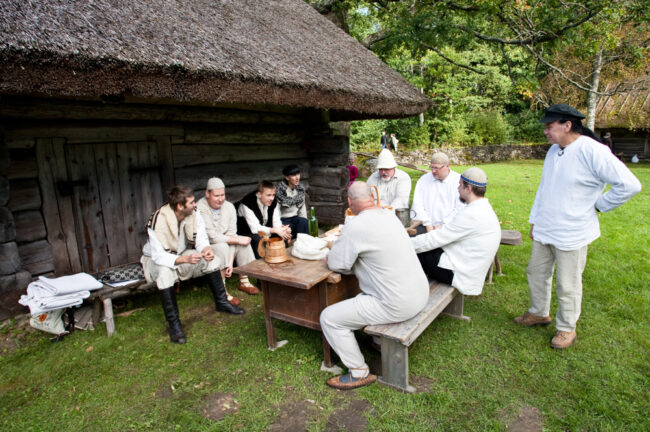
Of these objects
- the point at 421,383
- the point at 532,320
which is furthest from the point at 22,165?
the point at 532,320

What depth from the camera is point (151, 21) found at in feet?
12.2

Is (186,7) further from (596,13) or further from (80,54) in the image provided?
(596,13)

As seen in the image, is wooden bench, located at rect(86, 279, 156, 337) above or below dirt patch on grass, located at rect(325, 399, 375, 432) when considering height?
above

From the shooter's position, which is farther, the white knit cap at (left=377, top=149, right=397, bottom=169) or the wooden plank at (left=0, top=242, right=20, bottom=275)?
the white knit cap at (left=377, top=149, right=397, bottom=169)

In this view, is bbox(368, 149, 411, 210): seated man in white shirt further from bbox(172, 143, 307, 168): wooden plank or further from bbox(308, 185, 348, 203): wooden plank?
bbox(172, 143, 307, 168): wooden plank

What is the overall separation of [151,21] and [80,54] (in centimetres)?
111

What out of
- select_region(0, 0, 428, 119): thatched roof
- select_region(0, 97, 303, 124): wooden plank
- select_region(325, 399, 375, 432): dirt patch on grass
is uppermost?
select_region(0, 0, 428, 119): thatched roof

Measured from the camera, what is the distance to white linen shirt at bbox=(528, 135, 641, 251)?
2881 millimetres

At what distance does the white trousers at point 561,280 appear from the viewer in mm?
3123

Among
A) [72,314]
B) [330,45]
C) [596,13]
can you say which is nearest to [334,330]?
[72,314]

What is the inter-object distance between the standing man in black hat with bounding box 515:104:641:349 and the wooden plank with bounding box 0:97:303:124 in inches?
158

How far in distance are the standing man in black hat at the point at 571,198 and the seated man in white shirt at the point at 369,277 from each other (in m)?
1.25

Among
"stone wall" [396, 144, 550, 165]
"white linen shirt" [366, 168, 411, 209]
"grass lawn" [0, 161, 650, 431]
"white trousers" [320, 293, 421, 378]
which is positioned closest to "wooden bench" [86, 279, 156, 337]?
"grass lawn" [0, 161, 650, 431]

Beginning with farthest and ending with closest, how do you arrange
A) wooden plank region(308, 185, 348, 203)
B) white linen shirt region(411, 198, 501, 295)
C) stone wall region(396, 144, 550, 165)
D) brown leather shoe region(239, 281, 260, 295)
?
stone wall region(396, 144, 550, 165) → wooden plank region(308, 185, 348, 203) → brown leather shoe region(239, 281, 260, 295) → white linen shirt region(411, 198, 501, 295)
